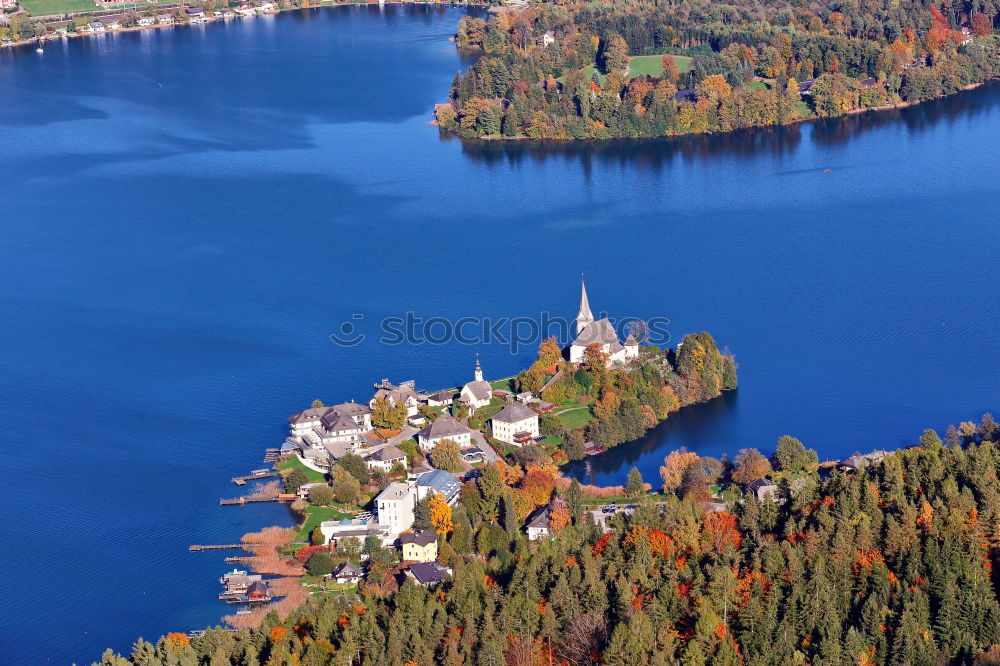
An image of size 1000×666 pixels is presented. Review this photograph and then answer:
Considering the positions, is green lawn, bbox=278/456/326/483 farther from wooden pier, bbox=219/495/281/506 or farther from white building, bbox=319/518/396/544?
white building, bbox=319/518/396/544

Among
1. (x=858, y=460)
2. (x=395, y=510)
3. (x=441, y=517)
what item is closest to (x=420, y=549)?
(x=441, y=517)

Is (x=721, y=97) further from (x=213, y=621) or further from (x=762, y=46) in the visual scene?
(x=213, y=621)

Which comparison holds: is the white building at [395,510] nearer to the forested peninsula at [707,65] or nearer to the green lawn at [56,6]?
the forested peninsula at [707,65]

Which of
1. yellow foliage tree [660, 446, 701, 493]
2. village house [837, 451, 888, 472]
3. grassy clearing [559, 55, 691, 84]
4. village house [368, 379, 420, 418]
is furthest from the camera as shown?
grassy clearing [559, 55, 691, 84]

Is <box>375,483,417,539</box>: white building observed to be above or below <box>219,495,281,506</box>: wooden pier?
above

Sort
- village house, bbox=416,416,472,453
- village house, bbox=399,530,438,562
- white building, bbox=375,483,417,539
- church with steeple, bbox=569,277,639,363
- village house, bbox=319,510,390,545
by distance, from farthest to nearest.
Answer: church with steeple, bbox=569,277,639,363
village house, bbox=416,416,472,453
white building, bbox=375,483,417,539
village house, bbox=319,510,390,545
village house, bbox=399,530,438,562

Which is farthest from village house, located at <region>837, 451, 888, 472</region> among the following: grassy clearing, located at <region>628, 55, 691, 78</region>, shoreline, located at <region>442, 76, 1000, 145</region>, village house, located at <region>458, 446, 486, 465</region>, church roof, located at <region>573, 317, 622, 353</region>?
grassy clearing, located at <region>628, 55, 691, 78</region>

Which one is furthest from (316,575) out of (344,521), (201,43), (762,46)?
(201,43)

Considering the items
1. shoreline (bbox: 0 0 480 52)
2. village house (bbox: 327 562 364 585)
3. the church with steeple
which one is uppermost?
shoreline (bbox: 0 0 480 52)
